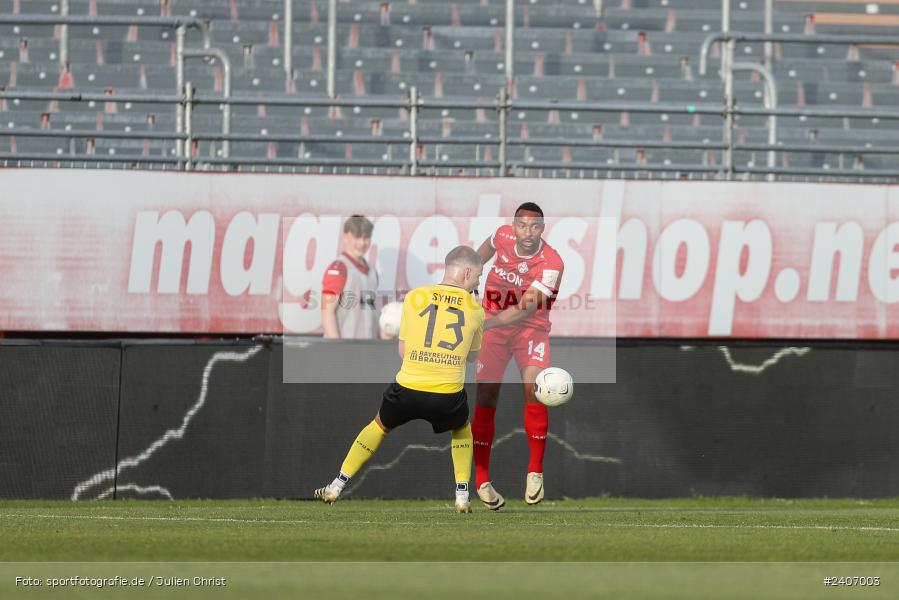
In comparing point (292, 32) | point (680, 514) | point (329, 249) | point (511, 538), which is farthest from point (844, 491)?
point (292, 32)

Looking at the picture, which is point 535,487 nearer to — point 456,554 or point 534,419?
point 534,419

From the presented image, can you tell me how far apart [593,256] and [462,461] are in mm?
5746

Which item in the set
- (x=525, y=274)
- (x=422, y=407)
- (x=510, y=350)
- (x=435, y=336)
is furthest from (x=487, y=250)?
(x=422, y=407)

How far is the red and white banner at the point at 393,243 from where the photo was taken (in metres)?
15.1

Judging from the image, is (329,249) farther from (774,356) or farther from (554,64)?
(554,64)

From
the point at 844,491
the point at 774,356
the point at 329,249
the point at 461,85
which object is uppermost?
the point at 461,85

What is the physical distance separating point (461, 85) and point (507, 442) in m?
9.40

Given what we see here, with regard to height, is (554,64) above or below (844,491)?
above

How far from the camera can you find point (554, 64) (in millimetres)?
23016

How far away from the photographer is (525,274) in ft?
39.4

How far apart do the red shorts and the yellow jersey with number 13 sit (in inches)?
77.6

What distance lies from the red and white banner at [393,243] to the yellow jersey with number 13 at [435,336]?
5399mm

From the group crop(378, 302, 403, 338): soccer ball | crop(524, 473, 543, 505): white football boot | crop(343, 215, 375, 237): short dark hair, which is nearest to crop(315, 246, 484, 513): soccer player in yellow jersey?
crop(524, 473, 543, 505): white football boot

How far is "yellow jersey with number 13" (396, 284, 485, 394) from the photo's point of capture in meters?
9.73
